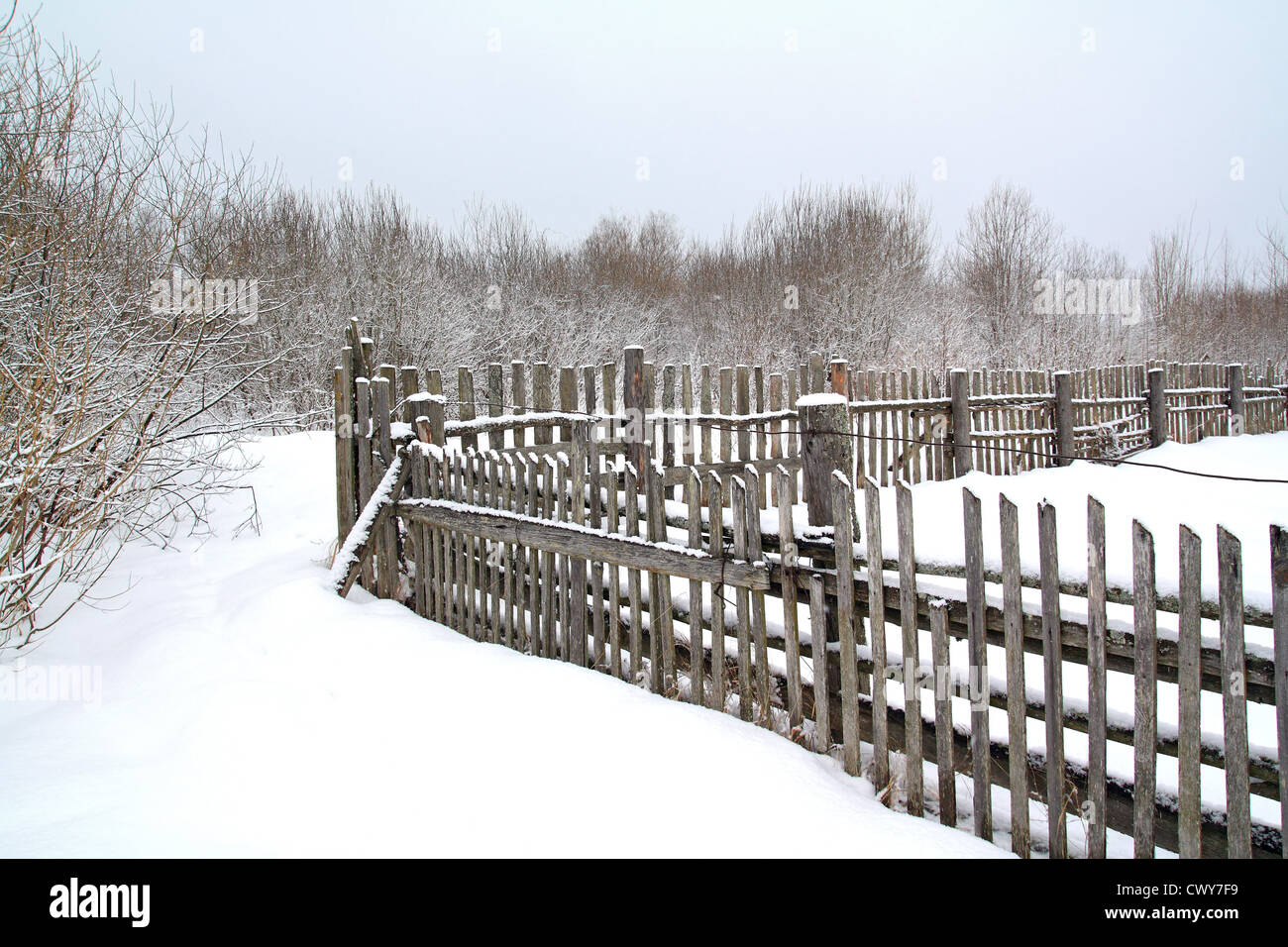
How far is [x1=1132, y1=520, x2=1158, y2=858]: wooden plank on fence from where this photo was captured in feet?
6.81

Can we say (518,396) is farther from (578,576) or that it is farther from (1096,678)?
(1096,678)

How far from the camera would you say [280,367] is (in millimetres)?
16234

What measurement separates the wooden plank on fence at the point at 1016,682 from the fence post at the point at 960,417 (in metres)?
8.46

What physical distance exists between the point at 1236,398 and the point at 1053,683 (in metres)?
16.0

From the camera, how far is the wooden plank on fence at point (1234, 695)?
6.33 ft

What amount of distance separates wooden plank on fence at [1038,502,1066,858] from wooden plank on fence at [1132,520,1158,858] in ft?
0.66

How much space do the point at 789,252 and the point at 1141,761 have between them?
19.8 meters

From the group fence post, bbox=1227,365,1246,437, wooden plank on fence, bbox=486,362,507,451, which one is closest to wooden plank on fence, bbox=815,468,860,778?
wooden plank on fence, bbox=486,362,507,451

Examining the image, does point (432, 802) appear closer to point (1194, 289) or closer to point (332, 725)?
point (332, 725)

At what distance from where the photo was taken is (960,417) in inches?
406

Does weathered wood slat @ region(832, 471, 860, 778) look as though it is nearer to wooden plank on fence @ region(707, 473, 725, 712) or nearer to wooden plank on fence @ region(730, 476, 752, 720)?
wooden plank on fence @ region(730, 476, 752, 720)

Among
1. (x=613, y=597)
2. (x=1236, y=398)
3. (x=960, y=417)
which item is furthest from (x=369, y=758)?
(x=1236, y=398)

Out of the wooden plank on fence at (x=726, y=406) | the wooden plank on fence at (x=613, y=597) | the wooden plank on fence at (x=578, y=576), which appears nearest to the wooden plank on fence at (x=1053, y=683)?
the wooden plank on fence at (x=613, y=597)
